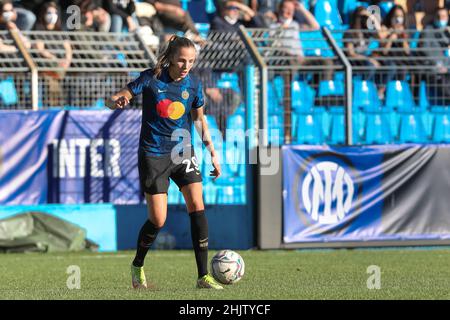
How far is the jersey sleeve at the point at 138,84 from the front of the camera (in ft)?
30.9

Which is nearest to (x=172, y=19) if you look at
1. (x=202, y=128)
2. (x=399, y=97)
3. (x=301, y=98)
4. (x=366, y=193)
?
(x=301, y=98)

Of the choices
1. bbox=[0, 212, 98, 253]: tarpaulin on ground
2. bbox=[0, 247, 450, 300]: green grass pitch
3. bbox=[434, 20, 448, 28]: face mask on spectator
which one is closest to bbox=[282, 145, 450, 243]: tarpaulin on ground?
bbox=[0, 247, 450, 300]: green grass pitch

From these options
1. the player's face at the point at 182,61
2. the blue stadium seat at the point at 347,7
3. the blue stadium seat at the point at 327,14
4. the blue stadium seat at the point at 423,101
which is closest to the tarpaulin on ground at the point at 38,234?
the blue stadium seat at the point at 423,101

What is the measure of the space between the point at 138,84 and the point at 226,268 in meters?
1.81

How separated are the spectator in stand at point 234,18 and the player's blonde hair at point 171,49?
9010 mm

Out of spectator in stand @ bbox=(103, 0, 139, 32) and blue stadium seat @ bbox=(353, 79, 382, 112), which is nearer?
blue stadium seat @ bbox=(353, 79, 382, 112)

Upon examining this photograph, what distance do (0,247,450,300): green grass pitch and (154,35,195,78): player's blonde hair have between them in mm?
1941

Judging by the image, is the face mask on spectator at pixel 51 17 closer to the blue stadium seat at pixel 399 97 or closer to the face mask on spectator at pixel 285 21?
the face mask on spectator at pixel 285 21

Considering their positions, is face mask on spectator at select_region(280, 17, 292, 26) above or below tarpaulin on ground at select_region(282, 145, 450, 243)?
above

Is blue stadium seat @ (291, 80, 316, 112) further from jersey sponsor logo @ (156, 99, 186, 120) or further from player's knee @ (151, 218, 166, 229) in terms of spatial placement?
player's knee @ (151, 218, 166, 229)

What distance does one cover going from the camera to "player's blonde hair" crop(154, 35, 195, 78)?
9289 mm
